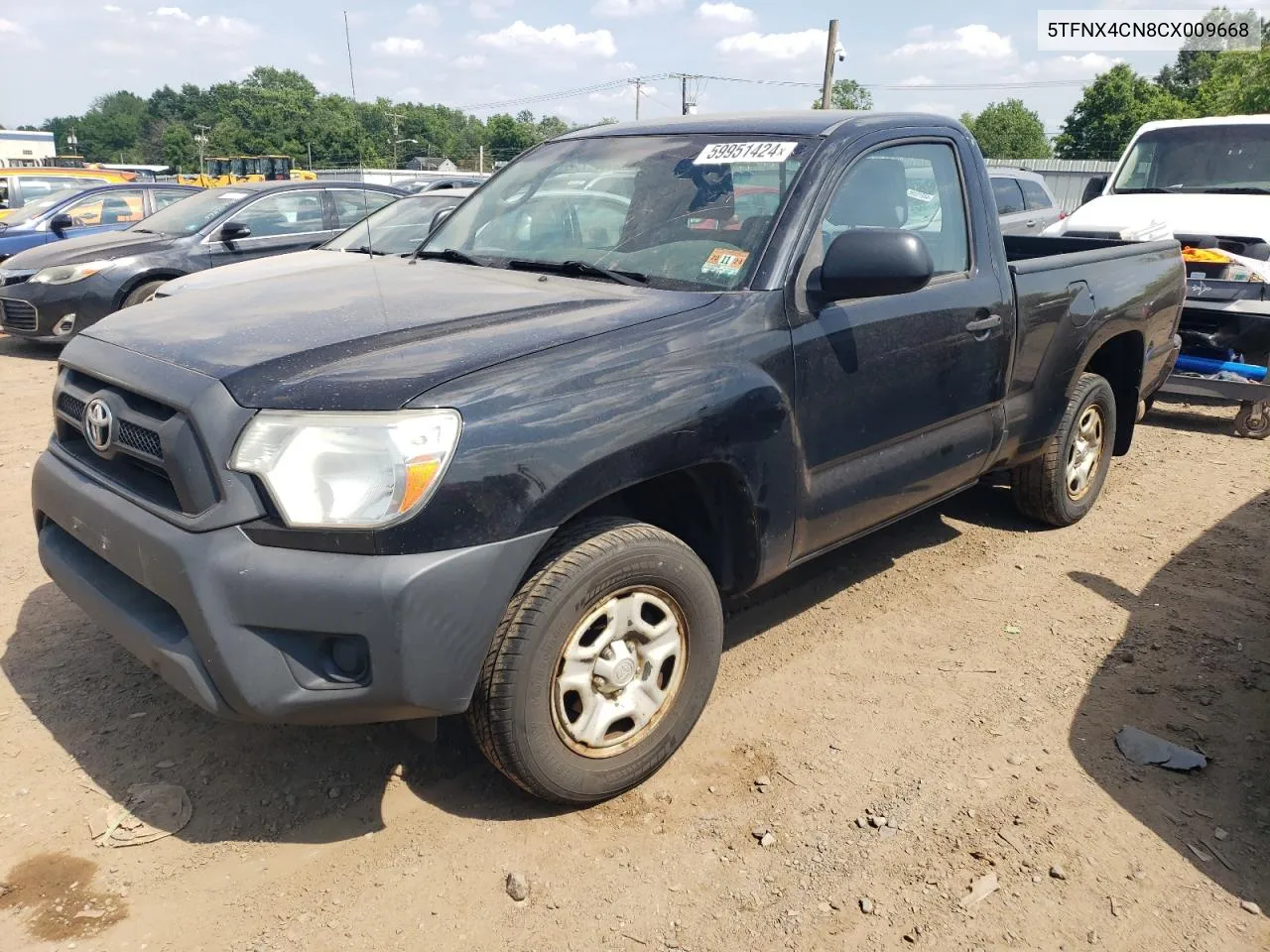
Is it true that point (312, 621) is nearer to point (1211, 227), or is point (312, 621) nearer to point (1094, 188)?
point (1211, 227)

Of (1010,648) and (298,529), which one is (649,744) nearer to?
(298,529)

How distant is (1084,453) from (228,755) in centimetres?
418

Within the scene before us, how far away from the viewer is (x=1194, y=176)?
8.47 m

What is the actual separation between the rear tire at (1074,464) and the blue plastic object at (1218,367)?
2.21 metres

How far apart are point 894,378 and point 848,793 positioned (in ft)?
4.57

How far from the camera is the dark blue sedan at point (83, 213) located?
37.3 ft

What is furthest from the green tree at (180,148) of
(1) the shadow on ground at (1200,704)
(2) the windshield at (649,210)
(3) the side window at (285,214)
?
(1) the shadow on ground at (1200,704)

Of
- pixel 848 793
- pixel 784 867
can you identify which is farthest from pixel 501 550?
pixel 848 793

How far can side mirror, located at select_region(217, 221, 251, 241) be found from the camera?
8.76 m

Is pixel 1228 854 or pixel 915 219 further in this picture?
pixel 915 219

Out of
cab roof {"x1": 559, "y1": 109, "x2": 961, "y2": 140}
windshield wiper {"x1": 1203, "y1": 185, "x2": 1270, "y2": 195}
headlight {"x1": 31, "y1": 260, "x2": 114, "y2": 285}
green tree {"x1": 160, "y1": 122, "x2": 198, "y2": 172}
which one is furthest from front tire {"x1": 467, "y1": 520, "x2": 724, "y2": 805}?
green tree {"x1": 160, "y1": 122, "x2": 198, "y2": 172}

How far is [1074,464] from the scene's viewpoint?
489 cm

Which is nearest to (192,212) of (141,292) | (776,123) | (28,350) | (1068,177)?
(141,292)

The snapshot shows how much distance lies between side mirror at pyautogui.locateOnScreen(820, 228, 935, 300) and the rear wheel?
7590 millimetres
